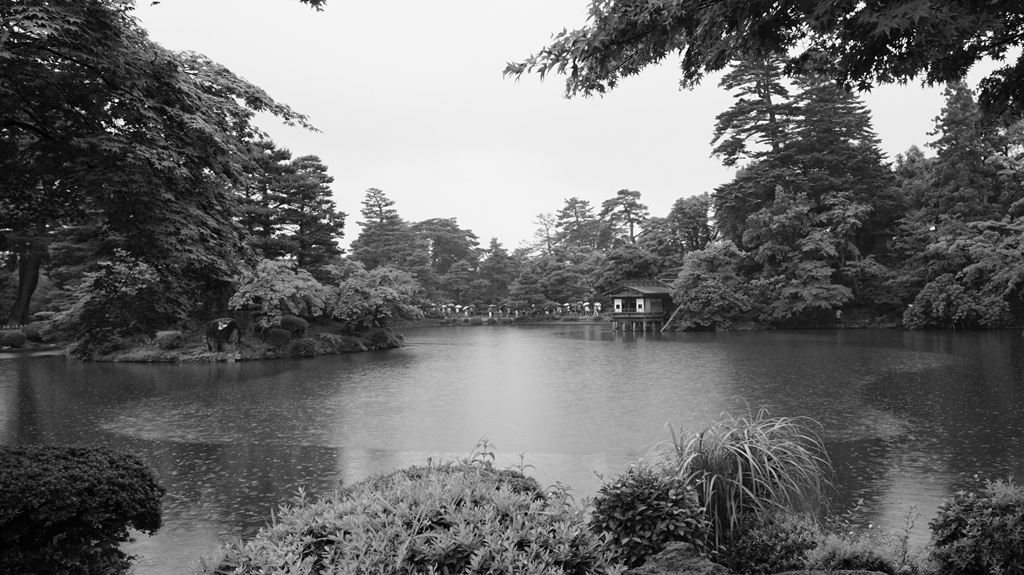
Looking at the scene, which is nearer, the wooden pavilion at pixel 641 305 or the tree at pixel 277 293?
the tree at pixel 277 293

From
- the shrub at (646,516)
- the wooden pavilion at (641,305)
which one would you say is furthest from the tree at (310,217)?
the shrub at (646,516)

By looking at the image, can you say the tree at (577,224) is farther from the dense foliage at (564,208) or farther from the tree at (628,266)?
the tree at (628,266)

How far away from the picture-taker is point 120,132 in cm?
453

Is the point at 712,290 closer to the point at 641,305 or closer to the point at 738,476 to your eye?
the point at 641,305

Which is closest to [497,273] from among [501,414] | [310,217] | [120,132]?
[310,217]

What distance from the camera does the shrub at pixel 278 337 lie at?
70.5 feet

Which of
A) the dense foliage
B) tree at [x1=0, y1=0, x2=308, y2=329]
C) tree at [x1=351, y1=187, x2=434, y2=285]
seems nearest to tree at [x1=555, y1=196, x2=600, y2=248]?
the dense foliage

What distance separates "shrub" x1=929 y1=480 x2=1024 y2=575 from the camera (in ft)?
8.35

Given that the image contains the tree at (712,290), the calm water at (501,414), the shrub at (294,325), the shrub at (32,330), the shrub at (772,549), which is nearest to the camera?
the shrub at (772,549)

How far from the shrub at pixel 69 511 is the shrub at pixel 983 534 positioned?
3.92 meters

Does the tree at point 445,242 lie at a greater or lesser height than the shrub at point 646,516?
greater

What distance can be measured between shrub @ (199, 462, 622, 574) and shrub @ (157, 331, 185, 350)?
71.5ft

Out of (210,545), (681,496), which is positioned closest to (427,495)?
(681,496)

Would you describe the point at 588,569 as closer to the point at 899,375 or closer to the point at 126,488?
the point at 126,488
